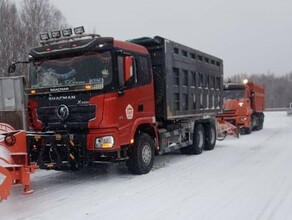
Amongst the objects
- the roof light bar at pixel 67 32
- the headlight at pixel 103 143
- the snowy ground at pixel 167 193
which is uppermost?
the roof light bar at pixel 67 32

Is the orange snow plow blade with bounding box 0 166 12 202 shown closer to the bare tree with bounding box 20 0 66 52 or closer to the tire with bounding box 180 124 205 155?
the tire with bounding box 180 124 205 155

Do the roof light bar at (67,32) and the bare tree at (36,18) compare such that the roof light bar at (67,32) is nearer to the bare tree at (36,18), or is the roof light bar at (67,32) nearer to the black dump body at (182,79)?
the black dump body at (182,79)

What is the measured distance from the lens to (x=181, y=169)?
1005 centimetres

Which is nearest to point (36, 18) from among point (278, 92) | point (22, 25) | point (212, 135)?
point (22, 25)

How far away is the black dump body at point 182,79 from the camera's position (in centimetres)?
1046

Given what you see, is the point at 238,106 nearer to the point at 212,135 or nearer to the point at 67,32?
the point at 212,135

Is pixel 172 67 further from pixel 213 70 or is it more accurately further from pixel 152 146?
pixel 213 70

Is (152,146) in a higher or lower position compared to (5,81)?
lower

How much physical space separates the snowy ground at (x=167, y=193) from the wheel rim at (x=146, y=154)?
316mm

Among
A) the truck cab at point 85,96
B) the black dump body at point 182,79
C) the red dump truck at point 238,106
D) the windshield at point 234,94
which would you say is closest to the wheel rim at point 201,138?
the black dump body at point 182,79

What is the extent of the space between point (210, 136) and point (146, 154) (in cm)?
529

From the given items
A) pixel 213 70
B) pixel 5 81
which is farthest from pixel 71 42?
pixel 213 70

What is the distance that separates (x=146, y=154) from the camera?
31.5 feet

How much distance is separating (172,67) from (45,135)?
4.02m
